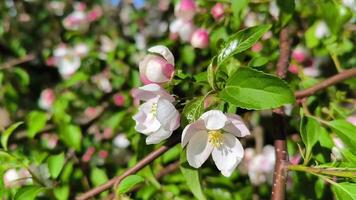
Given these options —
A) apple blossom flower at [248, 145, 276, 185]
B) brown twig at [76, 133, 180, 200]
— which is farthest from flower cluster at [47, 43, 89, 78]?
brown twig at [76, 133, 180, 200]

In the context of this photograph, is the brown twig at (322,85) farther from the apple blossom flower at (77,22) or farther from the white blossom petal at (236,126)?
the apple blossom flower at (77,22)

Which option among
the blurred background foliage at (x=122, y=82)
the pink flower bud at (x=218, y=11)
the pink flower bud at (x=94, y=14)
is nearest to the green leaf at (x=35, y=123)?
the blurred background foliage at (x=122, y=82)

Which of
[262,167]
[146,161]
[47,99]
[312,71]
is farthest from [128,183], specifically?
[47,99]

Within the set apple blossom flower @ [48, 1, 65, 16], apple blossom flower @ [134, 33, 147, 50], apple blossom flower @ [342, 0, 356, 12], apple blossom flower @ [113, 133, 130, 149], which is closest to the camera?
apple blossom flower @ [342, 0, 356, 12]

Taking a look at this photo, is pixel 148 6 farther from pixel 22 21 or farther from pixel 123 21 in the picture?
pixel 22 21

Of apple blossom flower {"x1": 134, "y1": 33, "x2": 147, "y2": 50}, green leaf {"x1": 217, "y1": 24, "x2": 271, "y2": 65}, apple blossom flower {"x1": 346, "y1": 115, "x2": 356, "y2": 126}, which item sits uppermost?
green leaf {"x1": 217, "y1": 24, "x2": 271, "y2": 65}

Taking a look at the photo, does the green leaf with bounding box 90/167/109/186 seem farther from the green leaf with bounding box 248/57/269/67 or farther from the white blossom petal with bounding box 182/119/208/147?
the white blossom petal with bounding box 182/119/208/147
